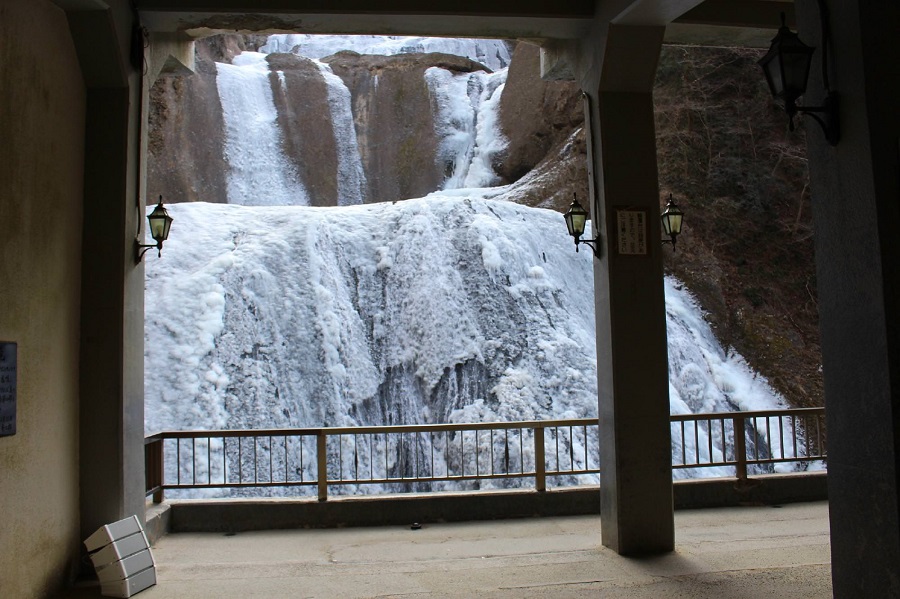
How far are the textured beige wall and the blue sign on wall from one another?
0.08m

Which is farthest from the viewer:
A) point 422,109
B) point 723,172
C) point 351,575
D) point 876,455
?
point 422,109

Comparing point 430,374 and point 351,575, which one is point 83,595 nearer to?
point 351,575

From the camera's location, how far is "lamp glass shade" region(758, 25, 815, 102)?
12.3 ft

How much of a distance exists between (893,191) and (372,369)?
11.4 m

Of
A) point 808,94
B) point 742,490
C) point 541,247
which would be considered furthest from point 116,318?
point 541,247

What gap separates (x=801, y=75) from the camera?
380 centimetres

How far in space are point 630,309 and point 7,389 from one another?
17.2 ft

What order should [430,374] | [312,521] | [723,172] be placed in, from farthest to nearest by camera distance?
[723,172]
[430,374]
[312,521]

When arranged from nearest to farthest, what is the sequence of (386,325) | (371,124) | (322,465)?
(322,465), (386,325), (371,124)

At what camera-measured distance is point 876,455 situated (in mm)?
3404

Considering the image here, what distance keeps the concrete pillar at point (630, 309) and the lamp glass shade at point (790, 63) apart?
2931 millimetres

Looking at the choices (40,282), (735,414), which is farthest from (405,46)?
(40,282)

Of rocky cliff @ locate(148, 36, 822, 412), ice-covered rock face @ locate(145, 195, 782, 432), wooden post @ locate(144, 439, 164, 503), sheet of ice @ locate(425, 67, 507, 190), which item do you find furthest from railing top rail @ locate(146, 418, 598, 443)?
sheet of ice @ locate(425, 67, 507, 190)

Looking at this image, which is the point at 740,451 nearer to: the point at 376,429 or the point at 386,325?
the point at 376,429
